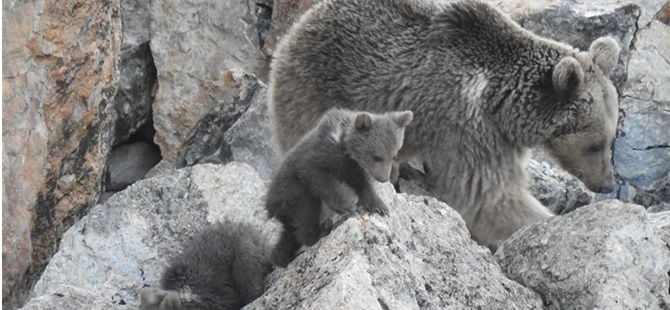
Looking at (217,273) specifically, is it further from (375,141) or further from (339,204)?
(375,141)

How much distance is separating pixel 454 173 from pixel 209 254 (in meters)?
2.26

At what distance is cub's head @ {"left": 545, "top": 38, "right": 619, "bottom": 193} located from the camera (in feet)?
25.4

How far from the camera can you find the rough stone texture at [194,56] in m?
9.86

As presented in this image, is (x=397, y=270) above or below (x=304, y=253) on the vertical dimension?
above

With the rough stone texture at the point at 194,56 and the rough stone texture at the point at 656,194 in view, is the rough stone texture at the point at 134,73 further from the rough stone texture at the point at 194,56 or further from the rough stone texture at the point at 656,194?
the rough stone texture at the point at 656,194

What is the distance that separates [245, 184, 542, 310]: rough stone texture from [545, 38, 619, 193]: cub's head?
1903mm

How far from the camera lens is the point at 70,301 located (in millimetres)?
5836

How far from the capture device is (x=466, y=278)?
5613 millimetres

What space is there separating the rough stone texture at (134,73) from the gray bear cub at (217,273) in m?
3.60

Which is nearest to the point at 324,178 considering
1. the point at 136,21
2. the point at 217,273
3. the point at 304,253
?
the point at 304,253

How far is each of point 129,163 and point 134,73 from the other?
0.72 m

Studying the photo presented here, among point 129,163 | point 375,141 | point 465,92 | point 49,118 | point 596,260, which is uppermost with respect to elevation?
point 596,260

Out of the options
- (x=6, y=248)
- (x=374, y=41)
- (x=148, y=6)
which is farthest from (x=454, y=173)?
(x=148, y=6)

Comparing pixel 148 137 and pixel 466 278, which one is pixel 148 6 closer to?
pixel 148 137
